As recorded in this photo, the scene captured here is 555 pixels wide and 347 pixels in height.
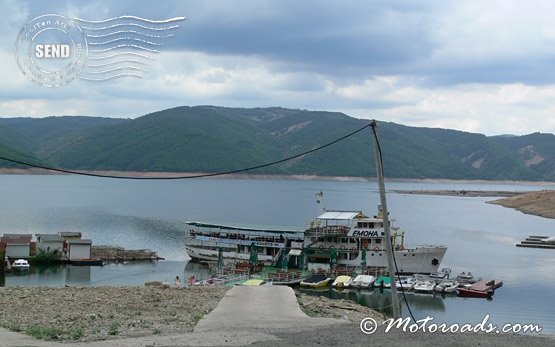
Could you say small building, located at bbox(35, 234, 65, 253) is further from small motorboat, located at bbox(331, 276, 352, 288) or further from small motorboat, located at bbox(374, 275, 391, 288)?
small motorboat, located at bbox(374, 275, 391, 288)

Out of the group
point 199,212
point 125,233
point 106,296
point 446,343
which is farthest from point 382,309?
point 199,212

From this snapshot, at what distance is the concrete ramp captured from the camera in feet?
54.9

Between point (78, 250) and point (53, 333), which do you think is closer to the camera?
point (53, 333)

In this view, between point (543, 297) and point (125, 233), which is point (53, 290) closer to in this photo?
point (543, 297)

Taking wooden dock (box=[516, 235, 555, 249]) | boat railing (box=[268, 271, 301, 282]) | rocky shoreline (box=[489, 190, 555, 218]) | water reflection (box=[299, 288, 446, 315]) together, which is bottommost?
Answer: water reflection (box=[299, 288, 446, 315])

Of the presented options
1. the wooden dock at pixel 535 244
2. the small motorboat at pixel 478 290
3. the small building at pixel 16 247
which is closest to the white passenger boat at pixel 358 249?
the small motorboat at pixel 478 290

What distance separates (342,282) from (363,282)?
1.33 meters

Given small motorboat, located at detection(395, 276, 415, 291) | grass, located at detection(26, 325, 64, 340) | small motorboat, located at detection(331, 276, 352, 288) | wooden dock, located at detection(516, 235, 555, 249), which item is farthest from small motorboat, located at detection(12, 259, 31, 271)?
wooden dock, located at detection(516, 235, 555, 249)

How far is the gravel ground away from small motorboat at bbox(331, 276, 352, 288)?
20.1m

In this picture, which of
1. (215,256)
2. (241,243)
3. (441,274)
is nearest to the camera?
(441,274)

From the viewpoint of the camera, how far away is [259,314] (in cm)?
1859

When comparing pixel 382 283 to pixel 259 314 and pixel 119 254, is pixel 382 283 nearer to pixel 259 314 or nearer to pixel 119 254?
pixel 119 254

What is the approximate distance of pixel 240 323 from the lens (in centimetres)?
1716

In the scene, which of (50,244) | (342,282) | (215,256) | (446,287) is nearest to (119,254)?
(50,244)
